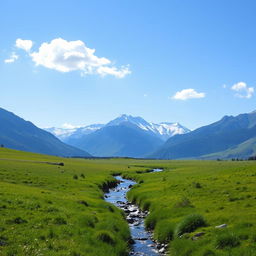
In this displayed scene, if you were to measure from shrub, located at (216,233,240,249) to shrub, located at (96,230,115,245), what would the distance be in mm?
7424

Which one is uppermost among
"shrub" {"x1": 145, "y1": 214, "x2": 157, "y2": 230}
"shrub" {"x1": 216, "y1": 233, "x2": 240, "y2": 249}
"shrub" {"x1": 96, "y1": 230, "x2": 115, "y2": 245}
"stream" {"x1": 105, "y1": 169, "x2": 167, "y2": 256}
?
"shrub" {"x1": 216, "y1": 233, "x2": 240, "y2": 249}

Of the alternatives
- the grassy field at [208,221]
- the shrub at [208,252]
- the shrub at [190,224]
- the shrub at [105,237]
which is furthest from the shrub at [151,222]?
the shrub at [208,252]

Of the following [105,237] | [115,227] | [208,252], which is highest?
[208,252]

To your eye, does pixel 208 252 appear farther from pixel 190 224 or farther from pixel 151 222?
pixel 151 222

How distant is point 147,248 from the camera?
24.5 meters

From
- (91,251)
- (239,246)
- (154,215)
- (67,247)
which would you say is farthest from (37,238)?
(154,215)

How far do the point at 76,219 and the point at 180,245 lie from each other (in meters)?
9.27

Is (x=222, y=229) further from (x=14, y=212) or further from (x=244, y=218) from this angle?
(x=14, y=212)

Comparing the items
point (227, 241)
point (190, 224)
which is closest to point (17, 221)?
point (190, 224)

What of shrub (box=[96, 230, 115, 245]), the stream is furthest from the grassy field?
shrub (box=[96, 230, 115, 245])

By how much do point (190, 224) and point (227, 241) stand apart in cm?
574

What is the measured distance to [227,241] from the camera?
763 inches

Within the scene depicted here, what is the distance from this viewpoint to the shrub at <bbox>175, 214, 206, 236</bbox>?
80.8ft

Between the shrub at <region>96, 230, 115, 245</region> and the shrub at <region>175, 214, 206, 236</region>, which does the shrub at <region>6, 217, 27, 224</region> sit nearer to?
the shrub at <region>96, 230, 115, 245</region>
